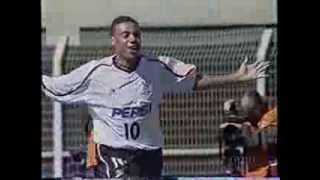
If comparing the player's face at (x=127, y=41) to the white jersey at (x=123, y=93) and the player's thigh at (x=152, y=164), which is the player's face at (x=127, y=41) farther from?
the player's thigh at (x=152, y=164)

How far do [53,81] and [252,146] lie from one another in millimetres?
1082

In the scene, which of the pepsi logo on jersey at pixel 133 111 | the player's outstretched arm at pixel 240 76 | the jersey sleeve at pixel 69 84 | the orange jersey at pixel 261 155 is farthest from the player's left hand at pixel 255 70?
the jersey sleeve at pixel 69 84

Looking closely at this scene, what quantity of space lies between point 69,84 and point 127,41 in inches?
14.8

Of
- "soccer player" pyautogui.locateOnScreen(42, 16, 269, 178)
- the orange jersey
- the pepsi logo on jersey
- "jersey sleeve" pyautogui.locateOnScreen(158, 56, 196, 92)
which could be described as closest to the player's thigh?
"soccer player" pyautogui.locateOnScreen(42, 16, 269, 178)

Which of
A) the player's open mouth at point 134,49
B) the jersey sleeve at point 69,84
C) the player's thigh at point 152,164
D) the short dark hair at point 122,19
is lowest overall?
the player's thigh at point 152,164

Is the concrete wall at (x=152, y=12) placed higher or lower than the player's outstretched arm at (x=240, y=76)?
higher

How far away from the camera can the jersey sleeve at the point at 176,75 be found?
18.3ft

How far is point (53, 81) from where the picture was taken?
5.55 metres

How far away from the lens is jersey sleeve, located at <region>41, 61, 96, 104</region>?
5562 mm

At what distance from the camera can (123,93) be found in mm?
5566

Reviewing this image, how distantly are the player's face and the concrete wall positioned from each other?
0.22ft

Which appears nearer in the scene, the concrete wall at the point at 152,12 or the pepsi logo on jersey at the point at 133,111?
the concrete wall at the point at 152,12
